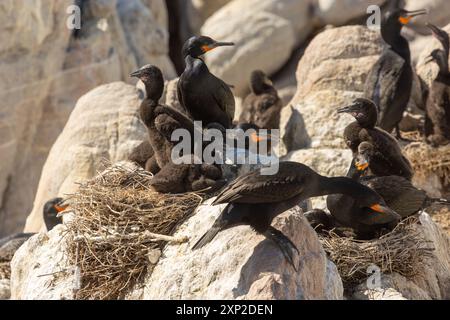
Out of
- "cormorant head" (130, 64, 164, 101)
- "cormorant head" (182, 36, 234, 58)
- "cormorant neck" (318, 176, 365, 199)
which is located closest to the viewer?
"cormorant neck" (318, 176, 365, 199)

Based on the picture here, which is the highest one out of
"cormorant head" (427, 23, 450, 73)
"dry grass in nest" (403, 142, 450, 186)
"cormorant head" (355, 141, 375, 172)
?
"cormorant head" (427, 23, 450, 73)

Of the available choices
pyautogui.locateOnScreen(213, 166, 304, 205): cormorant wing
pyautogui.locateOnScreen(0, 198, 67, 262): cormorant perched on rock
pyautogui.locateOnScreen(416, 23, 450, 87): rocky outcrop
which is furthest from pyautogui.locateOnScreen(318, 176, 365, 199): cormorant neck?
pyautogui.locateOnScreen(416, 23, 450, 87): rocky outcrop

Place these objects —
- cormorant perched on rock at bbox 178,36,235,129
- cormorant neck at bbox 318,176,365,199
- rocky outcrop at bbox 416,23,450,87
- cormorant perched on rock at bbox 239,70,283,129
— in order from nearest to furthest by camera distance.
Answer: cormorant neck at bbox 318,176,365,199, cormorant perched on rock at bbox 178,36,235,129, cormorant perched on rock at bbox 239,70,283,129, rocky outcrop at bbox 416,23,450,87

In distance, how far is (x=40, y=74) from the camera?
1906 cm

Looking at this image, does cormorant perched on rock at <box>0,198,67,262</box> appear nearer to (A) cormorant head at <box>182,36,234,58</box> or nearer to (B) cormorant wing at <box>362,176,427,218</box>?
(A) cormorant head at <box>182,36,234,58</box>

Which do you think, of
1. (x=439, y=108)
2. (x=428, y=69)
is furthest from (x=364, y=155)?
(x=428, y=69)

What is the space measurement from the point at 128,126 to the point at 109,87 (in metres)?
0.92

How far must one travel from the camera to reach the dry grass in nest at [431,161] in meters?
13.6

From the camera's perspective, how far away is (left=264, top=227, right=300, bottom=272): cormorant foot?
8.12 m

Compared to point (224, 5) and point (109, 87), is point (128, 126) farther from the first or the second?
point (224, 5)

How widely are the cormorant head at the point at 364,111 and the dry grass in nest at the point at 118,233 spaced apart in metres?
2.35

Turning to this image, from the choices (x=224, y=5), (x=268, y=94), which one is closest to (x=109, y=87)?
(x=268, y=94)

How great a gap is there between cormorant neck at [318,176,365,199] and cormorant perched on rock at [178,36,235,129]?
2.68 meters

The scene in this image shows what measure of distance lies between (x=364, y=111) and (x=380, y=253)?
2045 millimetres
